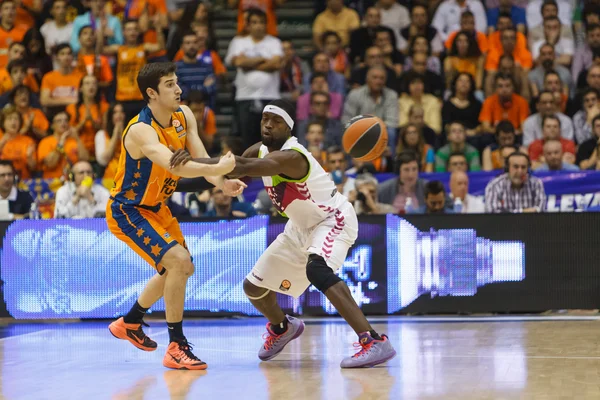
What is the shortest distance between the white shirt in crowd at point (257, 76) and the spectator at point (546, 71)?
12.1 feet

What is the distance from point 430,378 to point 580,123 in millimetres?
7680

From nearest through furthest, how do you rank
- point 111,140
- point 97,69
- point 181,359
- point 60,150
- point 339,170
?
point 181,359 → point 339,170 → point 111,140 → point 60,150 → point 97,69

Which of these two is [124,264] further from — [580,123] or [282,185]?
[580,123]

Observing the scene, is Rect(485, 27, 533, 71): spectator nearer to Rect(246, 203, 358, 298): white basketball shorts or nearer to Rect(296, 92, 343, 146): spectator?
Rect(296, 92, 343, 146): spectator

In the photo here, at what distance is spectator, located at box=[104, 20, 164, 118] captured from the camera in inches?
564

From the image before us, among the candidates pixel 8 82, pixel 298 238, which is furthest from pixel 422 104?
pixel 298 238

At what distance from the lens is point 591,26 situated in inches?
555

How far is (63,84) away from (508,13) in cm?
687

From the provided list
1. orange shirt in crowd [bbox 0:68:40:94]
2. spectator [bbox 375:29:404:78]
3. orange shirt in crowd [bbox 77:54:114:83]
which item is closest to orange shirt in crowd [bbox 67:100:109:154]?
orange shirt in crowd [bbox 77:54:114:83]

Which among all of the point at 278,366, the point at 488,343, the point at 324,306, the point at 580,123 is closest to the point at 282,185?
the point at 278,366

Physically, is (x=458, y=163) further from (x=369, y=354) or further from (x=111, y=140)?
(x=369, y=354)

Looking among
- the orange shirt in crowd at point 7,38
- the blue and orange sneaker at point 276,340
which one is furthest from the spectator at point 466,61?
the blue and orange sneaker at point 276,340

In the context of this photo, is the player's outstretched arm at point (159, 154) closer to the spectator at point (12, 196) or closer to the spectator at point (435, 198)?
the spectator at point (435, 198)

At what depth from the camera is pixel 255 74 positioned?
13969 mm
